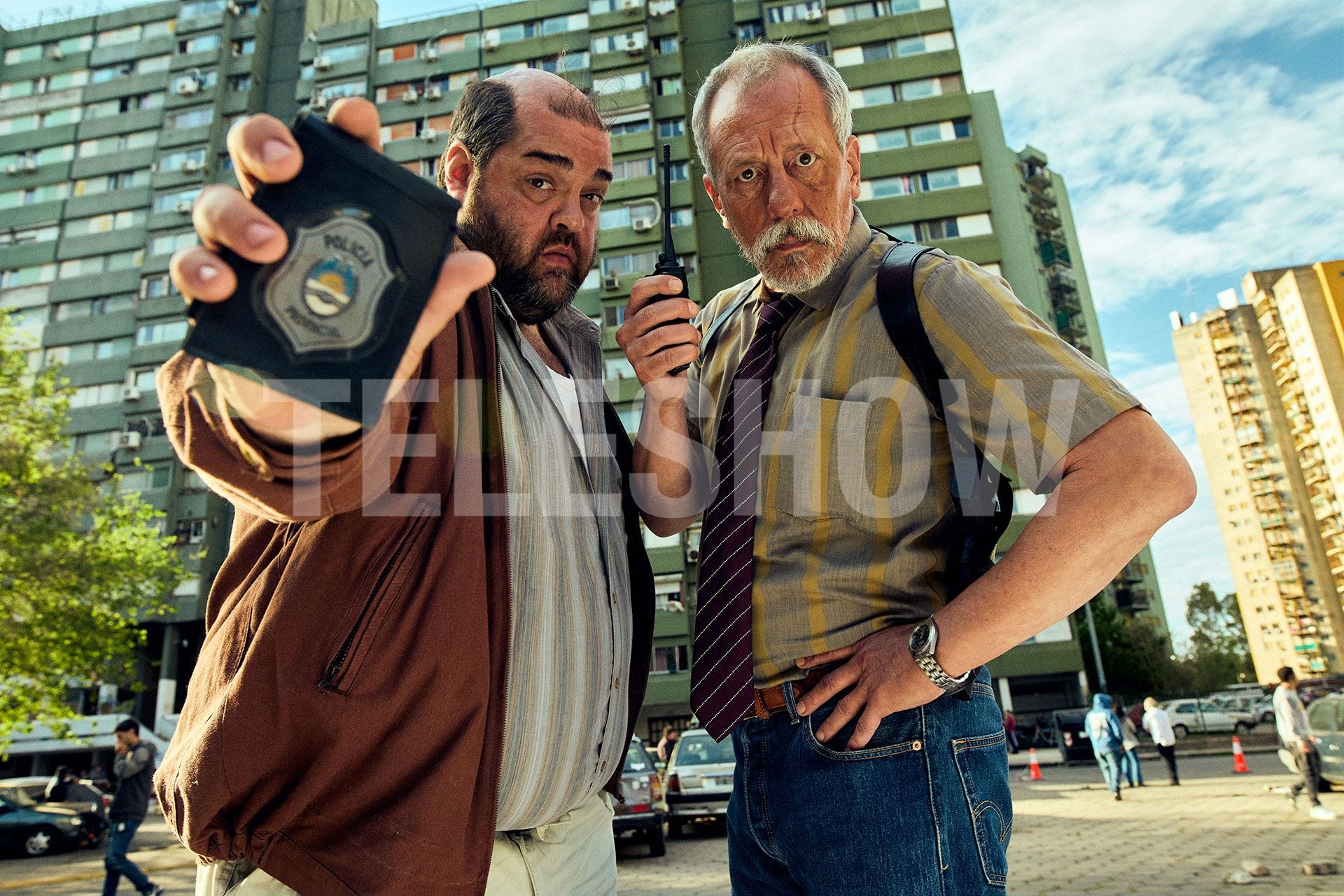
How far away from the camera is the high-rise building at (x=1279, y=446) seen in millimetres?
78312

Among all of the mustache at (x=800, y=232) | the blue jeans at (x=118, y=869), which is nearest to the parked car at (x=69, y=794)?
the blue jeans at (x=118, y=869)

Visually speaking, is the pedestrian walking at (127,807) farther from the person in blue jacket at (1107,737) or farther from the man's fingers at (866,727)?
the person in blue jacket at (1107,737)

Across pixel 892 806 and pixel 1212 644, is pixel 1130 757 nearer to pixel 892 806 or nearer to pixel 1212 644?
pixel 892 806

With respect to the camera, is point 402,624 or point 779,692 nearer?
point 402,624

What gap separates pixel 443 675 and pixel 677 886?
869 cm

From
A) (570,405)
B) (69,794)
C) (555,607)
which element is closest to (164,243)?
(69,794)

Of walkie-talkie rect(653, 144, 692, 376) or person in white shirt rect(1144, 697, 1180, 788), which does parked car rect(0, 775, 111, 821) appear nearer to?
walkie-talkie rect(653, 144, 692, 376)

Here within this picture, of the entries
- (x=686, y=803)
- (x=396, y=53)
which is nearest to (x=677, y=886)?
(x=686, y=803)

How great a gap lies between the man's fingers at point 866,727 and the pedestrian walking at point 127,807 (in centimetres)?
1045

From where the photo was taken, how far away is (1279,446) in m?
90.1

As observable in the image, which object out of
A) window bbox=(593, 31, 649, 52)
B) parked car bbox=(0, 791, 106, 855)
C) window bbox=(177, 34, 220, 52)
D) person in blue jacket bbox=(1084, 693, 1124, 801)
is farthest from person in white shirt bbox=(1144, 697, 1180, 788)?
window bbox=(177, 34, 220, 52)

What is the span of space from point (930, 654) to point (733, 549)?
561mm

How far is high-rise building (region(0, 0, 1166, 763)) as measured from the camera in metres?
38.3

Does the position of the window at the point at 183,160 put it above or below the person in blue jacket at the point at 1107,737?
above
